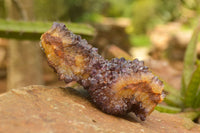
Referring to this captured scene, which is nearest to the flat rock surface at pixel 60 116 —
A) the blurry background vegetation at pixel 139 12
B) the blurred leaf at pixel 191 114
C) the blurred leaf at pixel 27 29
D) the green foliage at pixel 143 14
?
the blurred leaf at pixel 191 114

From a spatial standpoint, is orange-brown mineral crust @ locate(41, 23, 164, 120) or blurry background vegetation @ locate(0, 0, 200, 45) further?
blurry background vegetation @ locate(0, 0, 200, 45)

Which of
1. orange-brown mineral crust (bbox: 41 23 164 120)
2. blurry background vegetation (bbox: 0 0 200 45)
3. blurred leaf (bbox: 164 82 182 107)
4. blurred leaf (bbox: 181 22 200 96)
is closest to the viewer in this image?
orange-brown mineral crust (bbox: 41 23 164 120)

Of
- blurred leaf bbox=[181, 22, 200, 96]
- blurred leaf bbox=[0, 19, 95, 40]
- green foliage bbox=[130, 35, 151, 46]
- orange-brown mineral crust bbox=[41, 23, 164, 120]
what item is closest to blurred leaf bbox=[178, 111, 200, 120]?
blurred leaf bbox=[181, 22, 200, 96]

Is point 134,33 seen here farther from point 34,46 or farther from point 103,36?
point 34,46

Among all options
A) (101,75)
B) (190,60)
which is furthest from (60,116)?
(190,60)

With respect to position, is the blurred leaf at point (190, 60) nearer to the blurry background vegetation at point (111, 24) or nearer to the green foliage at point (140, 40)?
the blurry background vegetation at point (111, 24)

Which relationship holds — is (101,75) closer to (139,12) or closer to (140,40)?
(140,40)

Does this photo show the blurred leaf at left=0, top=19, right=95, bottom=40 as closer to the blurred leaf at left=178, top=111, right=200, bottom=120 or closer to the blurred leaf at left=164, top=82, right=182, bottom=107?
the blurred leaf at left=164, top=82, right=182, bottom=107
